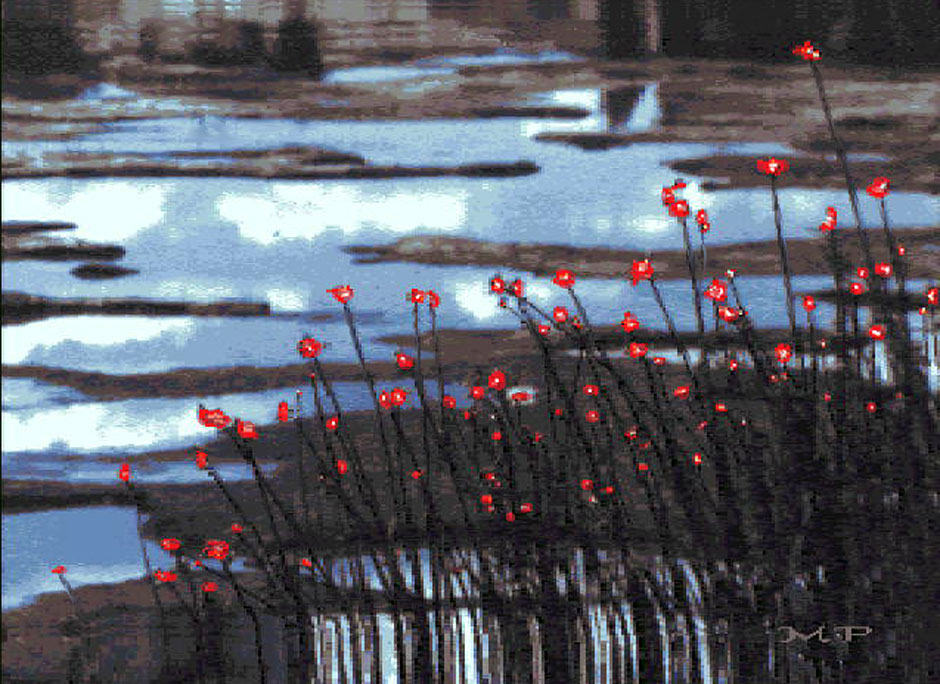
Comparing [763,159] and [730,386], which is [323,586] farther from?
[763,159]

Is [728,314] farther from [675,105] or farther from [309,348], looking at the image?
[309,348]

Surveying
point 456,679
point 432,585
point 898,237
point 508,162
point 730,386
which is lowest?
point 456,679

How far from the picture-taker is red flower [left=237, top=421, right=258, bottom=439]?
3.28 feet

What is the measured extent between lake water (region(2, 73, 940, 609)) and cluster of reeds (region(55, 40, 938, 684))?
3cm

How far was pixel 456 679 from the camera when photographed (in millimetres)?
985

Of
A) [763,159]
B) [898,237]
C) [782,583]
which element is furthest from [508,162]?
[782,583]

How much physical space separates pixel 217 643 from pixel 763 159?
0.80 metres

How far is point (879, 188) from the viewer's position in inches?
39.6

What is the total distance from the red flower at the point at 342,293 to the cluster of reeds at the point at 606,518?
0.05 meters

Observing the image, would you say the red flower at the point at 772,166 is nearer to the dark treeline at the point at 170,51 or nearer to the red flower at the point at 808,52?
the red flower at the point at 808,52

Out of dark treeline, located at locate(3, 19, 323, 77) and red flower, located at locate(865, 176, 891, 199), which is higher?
dark treeline, located at locate(3, 19, 323, 77)

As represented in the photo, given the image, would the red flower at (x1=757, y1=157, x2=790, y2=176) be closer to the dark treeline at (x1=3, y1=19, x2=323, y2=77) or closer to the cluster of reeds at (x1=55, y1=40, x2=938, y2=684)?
the cluster of reeds at (x1=55, y1=40, x2=938, y2=684)

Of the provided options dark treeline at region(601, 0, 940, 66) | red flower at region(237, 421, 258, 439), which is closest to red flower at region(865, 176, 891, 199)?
dark treeline at region(601, 0, 940, 66)
